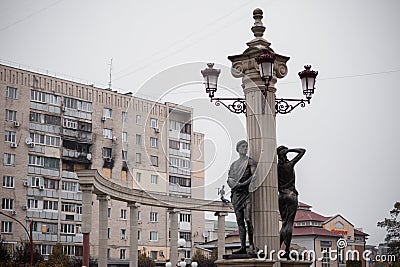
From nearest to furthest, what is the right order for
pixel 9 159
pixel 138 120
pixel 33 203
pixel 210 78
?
1. pixel 210 78
2. pixel 138 120
3. pixel 9 159
4. pixel 33 203

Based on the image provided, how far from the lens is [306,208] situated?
225ft

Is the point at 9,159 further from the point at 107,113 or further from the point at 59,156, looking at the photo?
the point at 107,113

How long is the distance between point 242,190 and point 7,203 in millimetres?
44513

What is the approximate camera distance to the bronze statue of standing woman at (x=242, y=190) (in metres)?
12.9

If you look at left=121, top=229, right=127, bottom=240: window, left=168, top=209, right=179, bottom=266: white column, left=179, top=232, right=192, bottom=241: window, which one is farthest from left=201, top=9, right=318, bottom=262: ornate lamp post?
left=179, top=232, right=192, bottom=241: window

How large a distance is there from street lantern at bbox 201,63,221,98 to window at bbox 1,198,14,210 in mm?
43480

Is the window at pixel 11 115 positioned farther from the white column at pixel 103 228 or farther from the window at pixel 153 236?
the white column at pixel 103 228

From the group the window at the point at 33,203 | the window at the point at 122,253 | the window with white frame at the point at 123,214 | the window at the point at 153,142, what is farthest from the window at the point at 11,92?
the window at the point at 122,253

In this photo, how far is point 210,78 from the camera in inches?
548

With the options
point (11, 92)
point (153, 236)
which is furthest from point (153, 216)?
point (11, 92)

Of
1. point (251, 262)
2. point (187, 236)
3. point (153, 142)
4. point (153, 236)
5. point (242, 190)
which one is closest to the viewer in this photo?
point (251, 262)

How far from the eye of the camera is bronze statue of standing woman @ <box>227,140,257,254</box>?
12875mm

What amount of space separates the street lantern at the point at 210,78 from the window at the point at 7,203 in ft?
143

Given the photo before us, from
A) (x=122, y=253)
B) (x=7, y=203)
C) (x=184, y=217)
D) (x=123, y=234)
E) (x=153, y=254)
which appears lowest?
(x=153, y=254)
